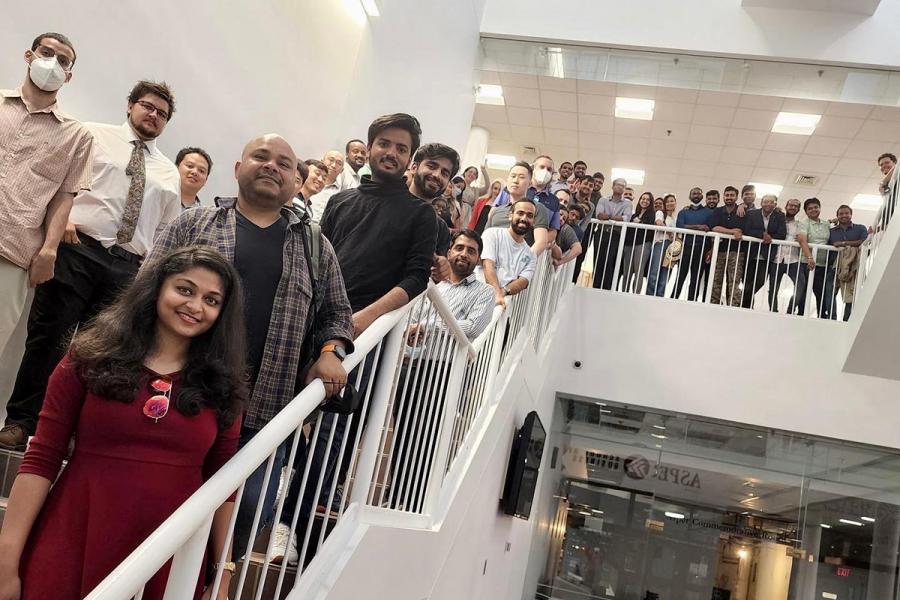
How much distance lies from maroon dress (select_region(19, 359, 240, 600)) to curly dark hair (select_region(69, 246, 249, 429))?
0.03 metres

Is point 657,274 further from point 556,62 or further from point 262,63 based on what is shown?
point 262,63

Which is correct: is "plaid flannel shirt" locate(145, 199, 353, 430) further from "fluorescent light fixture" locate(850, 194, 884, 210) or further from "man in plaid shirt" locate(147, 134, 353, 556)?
"fluorescent light fixture" locate(850, 194, 884, 210)

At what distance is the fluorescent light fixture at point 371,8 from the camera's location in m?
6.95

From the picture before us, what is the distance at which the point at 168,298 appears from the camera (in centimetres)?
163

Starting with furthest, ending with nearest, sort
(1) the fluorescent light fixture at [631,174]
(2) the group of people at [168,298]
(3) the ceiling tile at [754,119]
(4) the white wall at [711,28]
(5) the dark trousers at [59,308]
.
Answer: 1. (1) the fluorescent light fixture at [631,174]
2. (3) the ceiling tile at [754,119]
3. (4) the white wall at [711,28]
4. (5) the dark trousers at [59,308]
5. (2) the group of people at [168,298]

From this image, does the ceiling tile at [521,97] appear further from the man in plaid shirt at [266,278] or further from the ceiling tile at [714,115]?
the man in plaid shirt at [266,278]

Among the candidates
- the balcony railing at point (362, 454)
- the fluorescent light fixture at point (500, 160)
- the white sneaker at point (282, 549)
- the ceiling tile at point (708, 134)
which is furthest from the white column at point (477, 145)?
the white sneaker at point (282, 549)

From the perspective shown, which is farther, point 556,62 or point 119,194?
point 556,62

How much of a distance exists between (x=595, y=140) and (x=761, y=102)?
A: 2.60 m

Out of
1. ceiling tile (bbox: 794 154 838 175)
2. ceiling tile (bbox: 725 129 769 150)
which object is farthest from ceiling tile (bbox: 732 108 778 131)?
ceiling tile (bbox: 794 154 838 175)

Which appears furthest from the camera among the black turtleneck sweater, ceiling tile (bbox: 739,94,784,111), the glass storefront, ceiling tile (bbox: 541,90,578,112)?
ceiling tile (bbox: 541,90,578,112)

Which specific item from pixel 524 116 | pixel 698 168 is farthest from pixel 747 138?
pixel 524 116

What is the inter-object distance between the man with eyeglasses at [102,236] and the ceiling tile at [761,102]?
8.39 metres

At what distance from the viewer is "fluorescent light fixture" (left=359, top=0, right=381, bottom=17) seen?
6.95 meters
